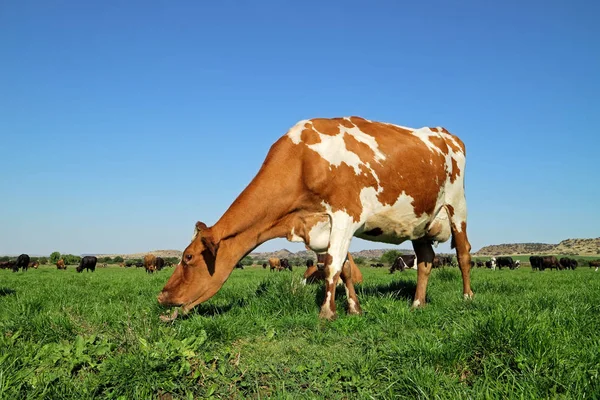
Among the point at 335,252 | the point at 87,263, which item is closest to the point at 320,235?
the point at 335,252

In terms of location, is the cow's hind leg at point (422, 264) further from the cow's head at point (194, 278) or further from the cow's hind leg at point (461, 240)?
the cow's head at point (194, 278)

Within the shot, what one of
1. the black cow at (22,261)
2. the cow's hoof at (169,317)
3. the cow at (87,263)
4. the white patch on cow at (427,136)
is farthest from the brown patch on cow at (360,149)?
the black cow at (22,261)

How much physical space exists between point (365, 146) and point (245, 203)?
7.59ft

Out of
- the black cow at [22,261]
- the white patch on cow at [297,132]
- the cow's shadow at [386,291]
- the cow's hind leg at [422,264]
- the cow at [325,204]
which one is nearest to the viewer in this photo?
the cow at [325,204]

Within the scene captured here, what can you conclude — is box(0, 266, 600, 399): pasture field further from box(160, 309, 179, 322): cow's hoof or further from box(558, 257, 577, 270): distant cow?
box(558, 257, 577, 270): distant cow

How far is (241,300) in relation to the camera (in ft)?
28.0

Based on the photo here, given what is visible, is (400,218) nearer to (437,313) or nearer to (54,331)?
(437,313)

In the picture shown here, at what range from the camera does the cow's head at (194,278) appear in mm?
7219

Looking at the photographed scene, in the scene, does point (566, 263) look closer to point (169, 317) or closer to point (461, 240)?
point (461, 240)

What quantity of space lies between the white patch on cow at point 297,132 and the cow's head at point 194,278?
2.06 meters

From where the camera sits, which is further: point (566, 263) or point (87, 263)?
point (566, 263)

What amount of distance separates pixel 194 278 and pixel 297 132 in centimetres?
292

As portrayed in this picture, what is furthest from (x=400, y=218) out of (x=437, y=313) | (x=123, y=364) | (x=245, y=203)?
(x=123, y=364)

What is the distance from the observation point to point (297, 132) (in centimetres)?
803
